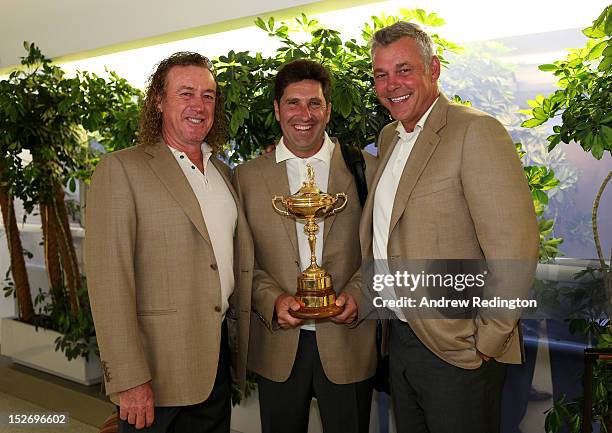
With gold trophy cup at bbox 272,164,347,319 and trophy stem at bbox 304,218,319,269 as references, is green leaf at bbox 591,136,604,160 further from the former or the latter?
trophy stem at bbox 304,218,319,269

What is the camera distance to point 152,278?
7.06 feet

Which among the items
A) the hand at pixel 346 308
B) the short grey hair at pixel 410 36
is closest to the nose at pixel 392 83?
the short grey hair at pixel 410 36

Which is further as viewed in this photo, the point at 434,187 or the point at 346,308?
the point at 346,308

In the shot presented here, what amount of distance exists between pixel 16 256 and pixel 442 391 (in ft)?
14.1

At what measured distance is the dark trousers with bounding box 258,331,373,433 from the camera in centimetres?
237

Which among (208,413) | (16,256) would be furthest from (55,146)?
(208,413)

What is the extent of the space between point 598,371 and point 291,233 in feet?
4.53

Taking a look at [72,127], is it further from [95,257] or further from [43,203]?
[95,257]

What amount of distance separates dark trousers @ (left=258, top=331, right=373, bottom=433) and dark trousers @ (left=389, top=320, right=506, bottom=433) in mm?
248

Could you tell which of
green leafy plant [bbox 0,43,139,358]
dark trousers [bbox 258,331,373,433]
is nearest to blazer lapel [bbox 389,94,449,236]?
dark trousers [bbox 258,331,373,433]

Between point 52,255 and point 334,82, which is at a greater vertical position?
point 334,82

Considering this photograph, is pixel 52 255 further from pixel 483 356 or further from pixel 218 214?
pixel 483 356

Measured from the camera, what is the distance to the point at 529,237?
6.25 ft

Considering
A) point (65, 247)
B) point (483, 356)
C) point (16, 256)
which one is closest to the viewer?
point (483, 356)
